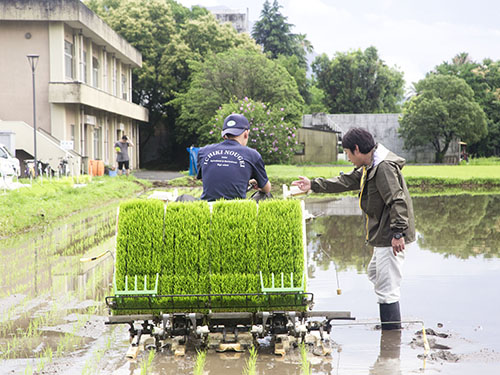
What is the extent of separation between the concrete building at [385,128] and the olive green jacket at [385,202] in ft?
160

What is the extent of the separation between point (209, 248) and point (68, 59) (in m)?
29.0

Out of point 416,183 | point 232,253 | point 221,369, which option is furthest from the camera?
point 416,183

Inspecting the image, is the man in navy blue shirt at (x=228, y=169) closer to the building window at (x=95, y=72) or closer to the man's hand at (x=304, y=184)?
the man's hand at (x=304, y=184)

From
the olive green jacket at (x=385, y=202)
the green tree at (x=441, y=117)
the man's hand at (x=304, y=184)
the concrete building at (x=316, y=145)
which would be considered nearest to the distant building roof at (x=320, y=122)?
the concrete building at (x=316, y=145)

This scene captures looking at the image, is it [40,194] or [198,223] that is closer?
[198,223]

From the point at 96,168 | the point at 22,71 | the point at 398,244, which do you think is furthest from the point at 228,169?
the point at 22,71

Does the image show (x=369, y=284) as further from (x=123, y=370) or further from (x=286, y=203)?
(x=123, y=370)

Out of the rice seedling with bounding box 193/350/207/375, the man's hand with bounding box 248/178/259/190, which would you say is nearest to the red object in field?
the man's hand with bounding box 248/178/259/190

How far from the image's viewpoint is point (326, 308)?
684 cm

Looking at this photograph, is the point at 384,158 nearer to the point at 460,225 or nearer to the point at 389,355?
the point at 389,355

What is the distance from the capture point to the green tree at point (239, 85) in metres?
41.7

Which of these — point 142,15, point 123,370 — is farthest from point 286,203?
point 142,15

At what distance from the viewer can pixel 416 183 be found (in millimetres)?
26422

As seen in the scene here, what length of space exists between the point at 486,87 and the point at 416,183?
129 ft
